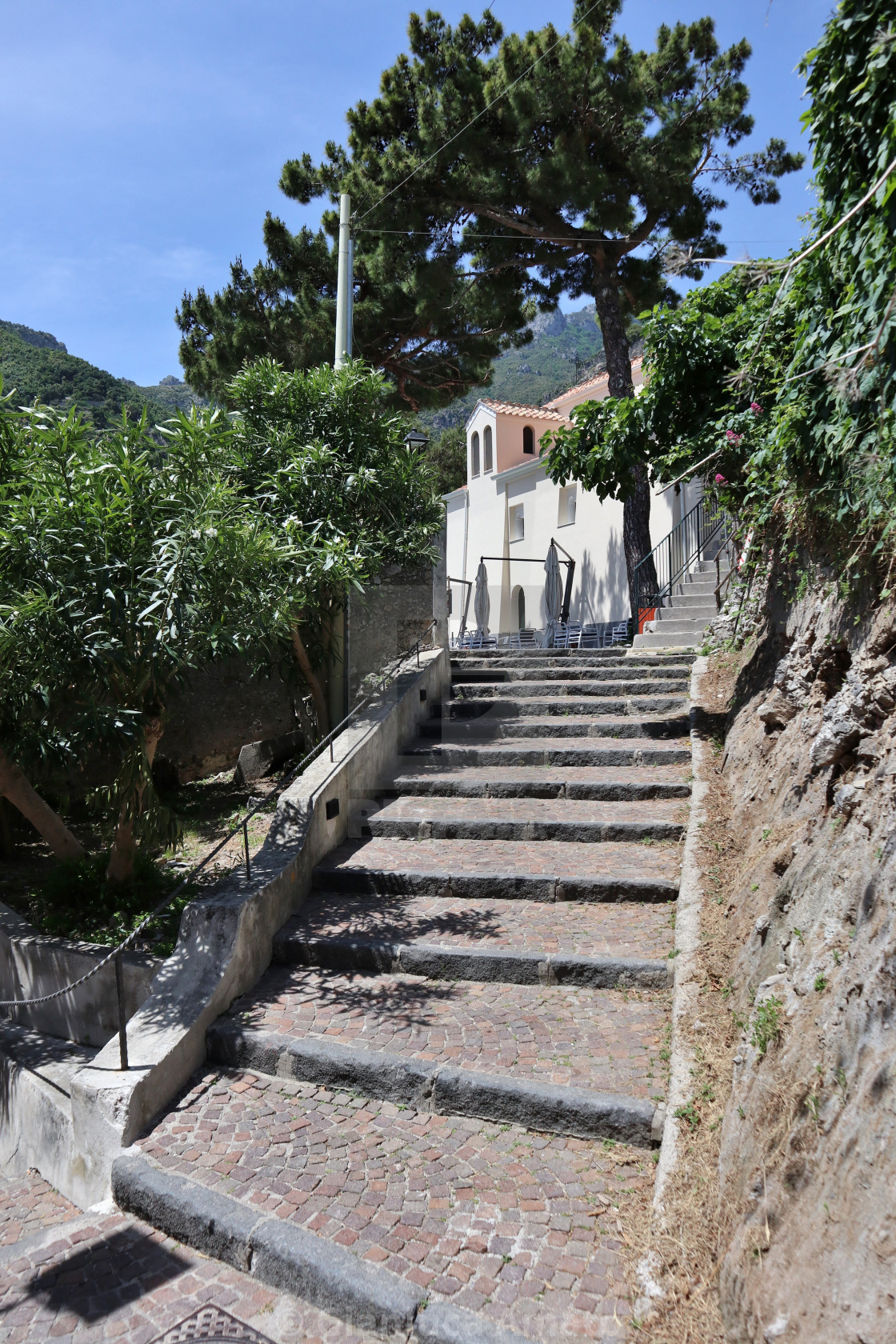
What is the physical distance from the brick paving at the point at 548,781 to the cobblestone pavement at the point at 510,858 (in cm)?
73

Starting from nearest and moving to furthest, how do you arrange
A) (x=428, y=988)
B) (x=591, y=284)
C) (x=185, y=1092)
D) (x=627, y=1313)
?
(x=627, y=1313)
(x=185, y=1092)
(x=428, y=988)
(x=591, y=284)

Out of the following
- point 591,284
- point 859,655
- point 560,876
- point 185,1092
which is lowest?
point 185,1092

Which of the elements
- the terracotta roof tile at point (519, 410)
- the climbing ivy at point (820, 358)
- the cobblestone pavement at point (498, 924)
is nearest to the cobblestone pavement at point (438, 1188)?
the cobblestone pavement at point (498, 924)

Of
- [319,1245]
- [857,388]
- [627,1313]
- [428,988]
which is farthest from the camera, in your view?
[428,988]

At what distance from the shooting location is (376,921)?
5.27 meters

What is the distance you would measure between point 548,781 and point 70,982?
3.77 m

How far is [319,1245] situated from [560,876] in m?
2.81

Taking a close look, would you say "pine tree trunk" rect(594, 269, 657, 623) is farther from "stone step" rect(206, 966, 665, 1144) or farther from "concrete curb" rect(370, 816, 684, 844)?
"stone step" rect(206, 966, 665, 1144)

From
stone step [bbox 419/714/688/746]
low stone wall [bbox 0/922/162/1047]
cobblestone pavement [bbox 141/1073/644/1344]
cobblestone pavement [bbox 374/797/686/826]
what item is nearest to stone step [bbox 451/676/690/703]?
stone step [bbox 419/714/688/746]

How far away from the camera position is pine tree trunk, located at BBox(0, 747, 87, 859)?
579 cm

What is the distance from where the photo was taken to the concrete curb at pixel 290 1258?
8.68 feet

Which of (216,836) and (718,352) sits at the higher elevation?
(718,352)

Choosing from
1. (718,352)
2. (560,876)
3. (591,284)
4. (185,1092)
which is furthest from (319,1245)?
(591,284)

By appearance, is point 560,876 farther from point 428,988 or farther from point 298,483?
point 298,483
